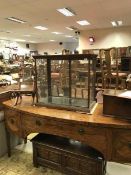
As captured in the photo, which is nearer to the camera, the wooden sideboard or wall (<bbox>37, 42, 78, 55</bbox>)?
the wooden sideboard

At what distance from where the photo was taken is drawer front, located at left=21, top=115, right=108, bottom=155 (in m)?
1.90

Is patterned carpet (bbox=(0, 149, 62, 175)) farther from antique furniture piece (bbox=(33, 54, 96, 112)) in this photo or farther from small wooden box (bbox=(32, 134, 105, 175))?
antique furniture piece (bbox=(33, 54, 96, 112))

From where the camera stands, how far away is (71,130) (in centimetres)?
203

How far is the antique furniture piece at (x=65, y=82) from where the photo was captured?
2199 millimetres

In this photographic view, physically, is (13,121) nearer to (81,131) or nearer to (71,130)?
(71,130)

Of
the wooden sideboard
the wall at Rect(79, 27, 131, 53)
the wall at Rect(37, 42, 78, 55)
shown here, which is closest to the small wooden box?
the wooden sideboard

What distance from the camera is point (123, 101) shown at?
1.82 m

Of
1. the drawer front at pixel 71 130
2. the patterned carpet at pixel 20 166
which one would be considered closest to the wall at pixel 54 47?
the patterned carpet at pixel 20 166

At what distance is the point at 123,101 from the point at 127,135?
0.33 meters

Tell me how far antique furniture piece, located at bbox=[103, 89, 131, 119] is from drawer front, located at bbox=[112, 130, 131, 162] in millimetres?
175

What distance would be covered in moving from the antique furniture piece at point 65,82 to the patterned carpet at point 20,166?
962mm

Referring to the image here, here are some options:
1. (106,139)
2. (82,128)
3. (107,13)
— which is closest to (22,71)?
(82,128)

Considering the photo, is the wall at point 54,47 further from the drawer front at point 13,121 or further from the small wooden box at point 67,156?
the small wooden box at point 67,156

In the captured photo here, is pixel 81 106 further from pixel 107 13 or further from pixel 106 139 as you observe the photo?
pixel 107 13
